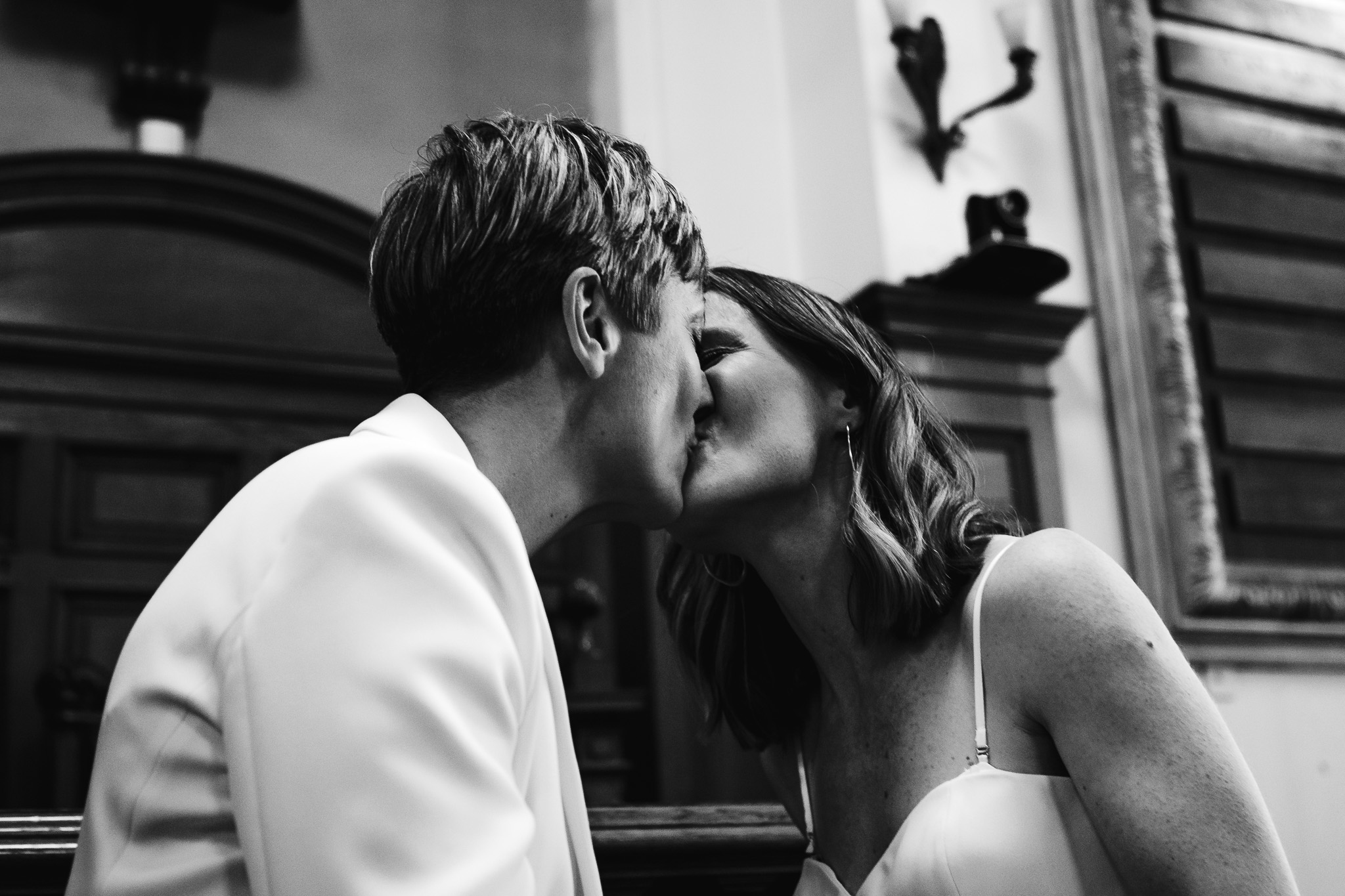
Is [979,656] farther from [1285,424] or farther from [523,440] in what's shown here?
[1285,424]

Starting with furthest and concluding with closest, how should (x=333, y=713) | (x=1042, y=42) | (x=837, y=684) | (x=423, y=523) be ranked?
(x=1042, y=42)
(x=837, y=684)
(x=423, y=523)
(x=333, y=713)

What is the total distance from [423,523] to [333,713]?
0.56 ft

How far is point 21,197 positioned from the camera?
3529 mm

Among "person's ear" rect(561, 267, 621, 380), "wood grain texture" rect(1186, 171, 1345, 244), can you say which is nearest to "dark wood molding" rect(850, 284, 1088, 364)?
"wood grain texture" rect(1186, 171, 1345, 244)

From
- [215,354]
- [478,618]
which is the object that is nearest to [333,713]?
[478,618]

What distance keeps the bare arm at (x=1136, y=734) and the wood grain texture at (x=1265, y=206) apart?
3065 millimetres

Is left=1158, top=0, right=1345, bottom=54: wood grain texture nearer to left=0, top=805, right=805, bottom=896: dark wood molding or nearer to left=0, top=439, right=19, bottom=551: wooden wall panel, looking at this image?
left=0, top=805, right=805, bottom=896: dark wood molding

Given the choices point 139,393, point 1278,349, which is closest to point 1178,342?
point 1278,349

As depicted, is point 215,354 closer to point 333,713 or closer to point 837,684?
point 837,684


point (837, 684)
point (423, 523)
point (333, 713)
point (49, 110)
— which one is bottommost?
point (837, 684)

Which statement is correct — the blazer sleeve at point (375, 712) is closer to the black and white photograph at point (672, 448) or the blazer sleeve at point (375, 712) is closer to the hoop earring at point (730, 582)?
the black and white photograph at point (672, 448)

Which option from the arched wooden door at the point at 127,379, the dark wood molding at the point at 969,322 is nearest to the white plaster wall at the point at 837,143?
the dark wood molding at the point at 969,322

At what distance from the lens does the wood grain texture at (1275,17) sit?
4676 mm

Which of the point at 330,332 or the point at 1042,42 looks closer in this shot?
the point at 330,332
